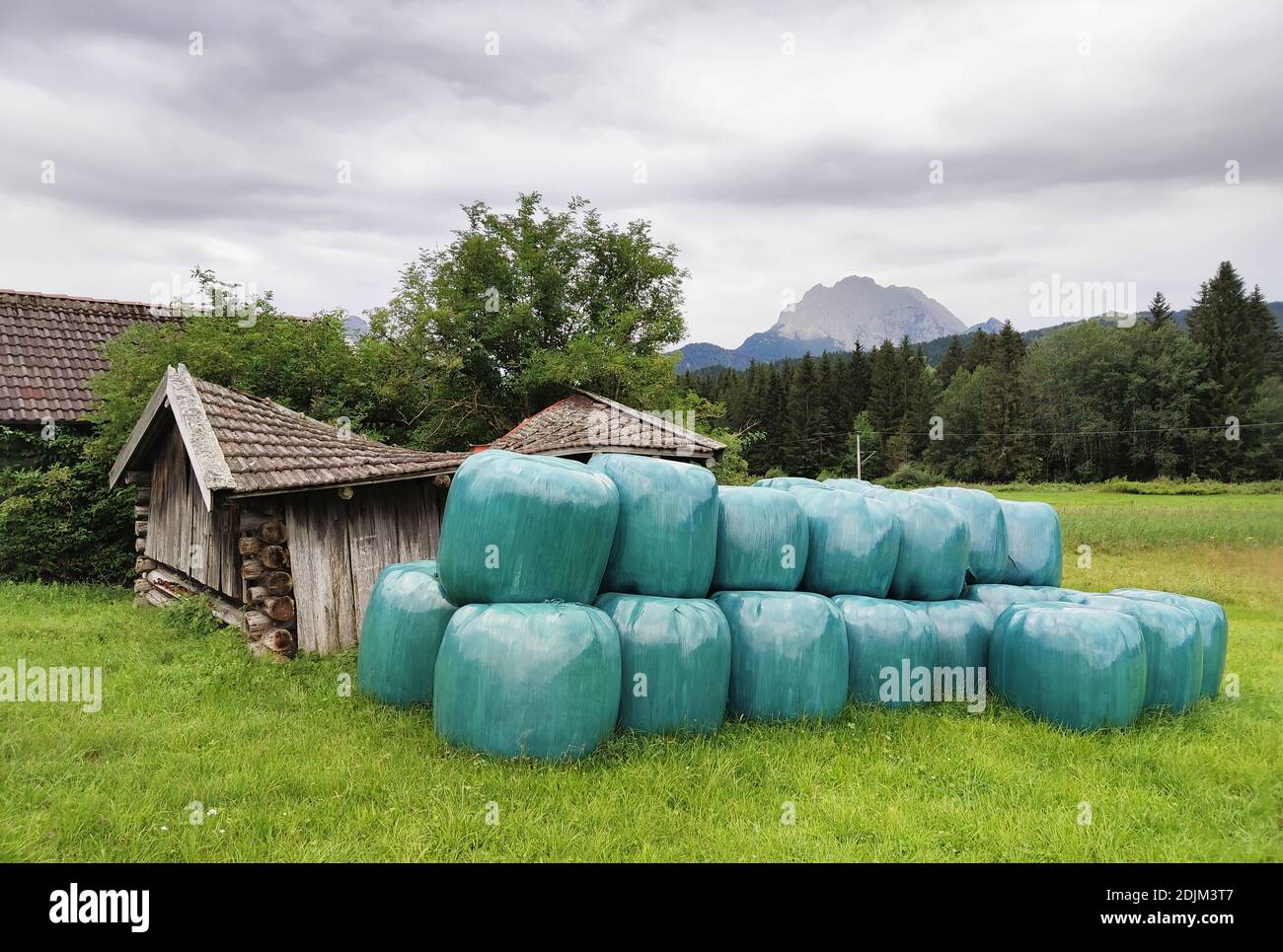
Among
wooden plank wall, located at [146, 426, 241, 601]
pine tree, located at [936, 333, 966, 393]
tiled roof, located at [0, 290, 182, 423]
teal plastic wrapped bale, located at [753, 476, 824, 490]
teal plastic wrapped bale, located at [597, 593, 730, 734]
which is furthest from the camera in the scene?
pine tree, located at [936, 333, 966, 393]

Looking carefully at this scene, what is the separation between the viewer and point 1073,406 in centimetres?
5116

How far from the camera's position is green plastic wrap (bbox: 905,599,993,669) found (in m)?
6.37

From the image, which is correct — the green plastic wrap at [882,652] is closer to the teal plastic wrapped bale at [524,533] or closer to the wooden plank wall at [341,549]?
the teal plastic wrapped bale at [524,533]

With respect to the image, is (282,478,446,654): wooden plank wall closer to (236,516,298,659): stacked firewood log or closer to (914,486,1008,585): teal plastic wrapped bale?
(236,516,298,659): stacked firewood log

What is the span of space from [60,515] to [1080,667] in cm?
1524

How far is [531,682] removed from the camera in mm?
4617

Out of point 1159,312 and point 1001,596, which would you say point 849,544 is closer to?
point 1001,596

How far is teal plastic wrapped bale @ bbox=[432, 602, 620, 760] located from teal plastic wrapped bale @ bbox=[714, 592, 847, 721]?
1292 mm

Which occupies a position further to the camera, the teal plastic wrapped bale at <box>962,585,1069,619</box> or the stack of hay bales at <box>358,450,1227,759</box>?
the teal plastic wrapped bale at <box>962,585,1069,619</box>

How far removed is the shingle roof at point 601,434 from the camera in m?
13.3

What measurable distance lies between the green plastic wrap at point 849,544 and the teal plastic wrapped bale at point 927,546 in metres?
0.23

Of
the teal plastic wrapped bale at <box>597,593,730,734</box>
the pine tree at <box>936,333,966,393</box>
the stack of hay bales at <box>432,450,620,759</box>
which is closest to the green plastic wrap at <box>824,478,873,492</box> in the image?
the teal plastic wrapped bale at <box>597,593,730,734</box>

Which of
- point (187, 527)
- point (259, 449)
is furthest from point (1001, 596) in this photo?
point (187, 527)

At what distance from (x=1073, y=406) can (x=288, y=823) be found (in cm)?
5809
